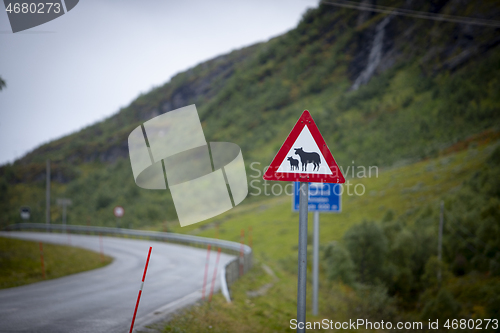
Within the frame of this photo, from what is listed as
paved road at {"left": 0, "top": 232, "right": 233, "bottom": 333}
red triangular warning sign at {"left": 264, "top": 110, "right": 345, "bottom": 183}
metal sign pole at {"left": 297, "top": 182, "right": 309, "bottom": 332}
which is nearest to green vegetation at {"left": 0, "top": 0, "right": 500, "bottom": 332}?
paved road at {"left": 0, "top": 232, "right": 233, "bottom": 333}

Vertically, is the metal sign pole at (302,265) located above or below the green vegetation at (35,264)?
above

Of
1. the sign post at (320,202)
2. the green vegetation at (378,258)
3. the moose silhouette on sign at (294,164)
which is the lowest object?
the green vegetation at (378,258)

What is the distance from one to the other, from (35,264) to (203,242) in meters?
13.6

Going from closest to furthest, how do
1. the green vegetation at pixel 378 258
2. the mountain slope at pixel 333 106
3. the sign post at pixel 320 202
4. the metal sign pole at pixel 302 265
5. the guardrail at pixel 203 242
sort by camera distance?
the metal sign pole at pixel 302 265 → the green vegetation at pixel 378 258 → the sign post at pixel 320 202 → the guardrail at pixel 203 242 → the mountain slope at pixel 333 106

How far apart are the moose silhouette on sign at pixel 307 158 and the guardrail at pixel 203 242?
6712mm

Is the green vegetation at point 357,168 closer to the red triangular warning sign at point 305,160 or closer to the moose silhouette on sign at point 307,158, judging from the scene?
the red triangular warning sign at point 305,160

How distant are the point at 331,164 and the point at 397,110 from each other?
345ft

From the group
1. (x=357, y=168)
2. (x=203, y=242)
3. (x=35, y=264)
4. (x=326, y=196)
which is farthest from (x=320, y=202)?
(x=357, y=168)

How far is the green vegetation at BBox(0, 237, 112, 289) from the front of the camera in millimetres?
12137

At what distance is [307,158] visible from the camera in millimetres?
4234

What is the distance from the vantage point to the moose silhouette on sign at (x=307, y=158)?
4.20 meters

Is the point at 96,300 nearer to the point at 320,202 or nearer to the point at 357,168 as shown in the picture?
the point at 320,202

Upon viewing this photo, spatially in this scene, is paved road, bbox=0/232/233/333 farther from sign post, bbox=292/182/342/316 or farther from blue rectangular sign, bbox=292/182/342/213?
blue rectangular sign, bbox=292/182/342/213

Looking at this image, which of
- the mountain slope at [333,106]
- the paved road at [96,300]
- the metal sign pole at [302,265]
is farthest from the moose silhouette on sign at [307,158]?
the mountain slope at [333,106]
